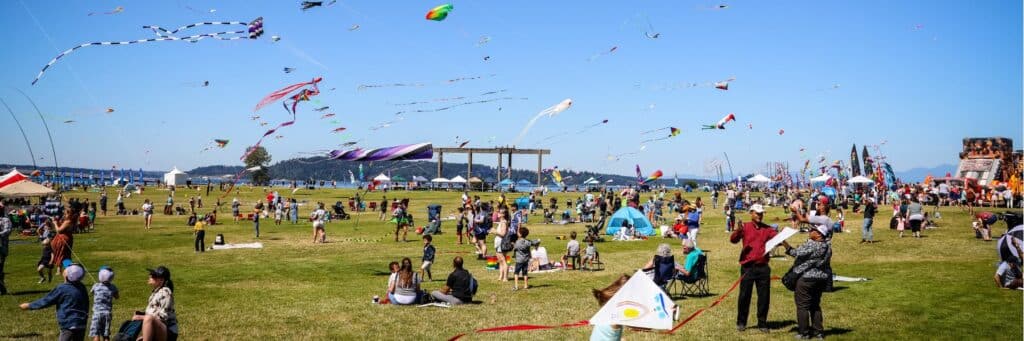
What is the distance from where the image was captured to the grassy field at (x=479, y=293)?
10.8 meters

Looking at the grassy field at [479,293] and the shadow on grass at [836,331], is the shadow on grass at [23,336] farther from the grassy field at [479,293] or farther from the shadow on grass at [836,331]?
the shadow on grass at [836,331]

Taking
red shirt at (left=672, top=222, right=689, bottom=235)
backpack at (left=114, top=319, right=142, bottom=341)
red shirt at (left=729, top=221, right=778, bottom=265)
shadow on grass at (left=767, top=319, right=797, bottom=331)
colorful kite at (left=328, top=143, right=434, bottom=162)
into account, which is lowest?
shadow on grass at (left=767, top=319, right=797, bottom=331)

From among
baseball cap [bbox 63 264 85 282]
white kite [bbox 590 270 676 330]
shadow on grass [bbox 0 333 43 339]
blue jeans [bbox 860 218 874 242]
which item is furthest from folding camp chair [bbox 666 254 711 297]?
blue jeans [bbox 860 218 874 242]

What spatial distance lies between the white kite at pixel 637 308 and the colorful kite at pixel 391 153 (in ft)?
71.5

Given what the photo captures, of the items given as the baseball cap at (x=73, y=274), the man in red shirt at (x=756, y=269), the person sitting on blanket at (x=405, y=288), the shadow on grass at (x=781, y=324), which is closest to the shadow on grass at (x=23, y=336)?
the baseball cap at (x=73, y=274)

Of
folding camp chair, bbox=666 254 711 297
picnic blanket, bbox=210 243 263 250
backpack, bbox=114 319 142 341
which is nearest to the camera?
backpack, bbox=114 319 142 341

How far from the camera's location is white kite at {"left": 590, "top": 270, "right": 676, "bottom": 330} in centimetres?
672

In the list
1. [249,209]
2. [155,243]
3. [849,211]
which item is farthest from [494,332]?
[249,209]

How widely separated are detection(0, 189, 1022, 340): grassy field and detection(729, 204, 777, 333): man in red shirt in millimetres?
304

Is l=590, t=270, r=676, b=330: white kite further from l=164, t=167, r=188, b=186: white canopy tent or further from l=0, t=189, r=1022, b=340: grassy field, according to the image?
l=164, t=167, r=188, b=186: white canopy tent

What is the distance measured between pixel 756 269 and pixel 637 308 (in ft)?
13.4

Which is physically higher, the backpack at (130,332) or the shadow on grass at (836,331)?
the backpack at (130,332)

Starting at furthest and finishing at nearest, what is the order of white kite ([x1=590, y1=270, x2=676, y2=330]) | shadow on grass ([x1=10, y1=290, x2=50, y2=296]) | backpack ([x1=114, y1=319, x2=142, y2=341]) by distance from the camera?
1. shadow on grass ([x1=10, y1=290, x2=50, y2=296])
2. backpack ([x1=114, y1=319, x2=142, y2=341])
3. white kite ([x1=590, y1=270, x2=676, y2=330])

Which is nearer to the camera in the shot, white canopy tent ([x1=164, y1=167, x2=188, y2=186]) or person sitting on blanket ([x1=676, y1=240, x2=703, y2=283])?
person sitting on blanket ([x1=676, y1=240, x2=703, y2=283])
